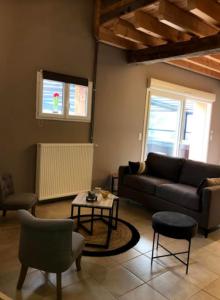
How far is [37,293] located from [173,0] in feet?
11.7

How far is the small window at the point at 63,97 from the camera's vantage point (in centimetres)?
396

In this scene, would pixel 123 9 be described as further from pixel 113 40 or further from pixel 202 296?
pixel 202 296

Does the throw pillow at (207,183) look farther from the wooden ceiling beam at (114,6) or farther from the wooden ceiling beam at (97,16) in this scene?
the wooden ceiling beam at (97,16)

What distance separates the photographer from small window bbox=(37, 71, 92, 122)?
13.0ft

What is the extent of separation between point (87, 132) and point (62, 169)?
2.73ft

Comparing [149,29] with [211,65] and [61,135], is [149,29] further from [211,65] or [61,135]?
[211,65]

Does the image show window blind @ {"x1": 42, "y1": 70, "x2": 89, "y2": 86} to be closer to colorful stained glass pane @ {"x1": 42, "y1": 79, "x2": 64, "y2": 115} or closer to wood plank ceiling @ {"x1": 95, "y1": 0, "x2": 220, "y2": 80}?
colorful stained glass pane @ {"x1": 42, "y1": 79, "x2": 64, "y2": 115}

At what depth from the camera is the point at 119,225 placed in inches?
137

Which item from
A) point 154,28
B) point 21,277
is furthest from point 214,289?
point 154,28


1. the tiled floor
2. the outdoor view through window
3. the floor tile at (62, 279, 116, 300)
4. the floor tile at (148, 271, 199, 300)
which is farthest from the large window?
the floor tile at (62, 279, 116, 300)

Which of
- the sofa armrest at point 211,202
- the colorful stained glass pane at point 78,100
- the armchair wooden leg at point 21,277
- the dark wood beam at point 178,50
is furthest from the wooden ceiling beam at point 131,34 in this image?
the armchair wooden leg at point 21,277

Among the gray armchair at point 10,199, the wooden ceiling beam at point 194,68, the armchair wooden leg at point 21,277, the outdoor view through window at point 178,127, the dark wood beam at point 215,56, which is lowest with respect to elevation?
the armchair wooden leg at point 21,277

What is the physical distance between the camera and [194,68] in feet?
19.5

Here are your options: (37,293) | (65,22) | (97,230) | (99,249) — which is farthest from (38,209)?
(65,22)
